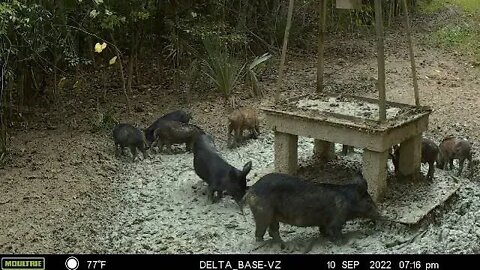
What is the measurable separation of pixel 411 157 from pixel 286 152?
111 cm

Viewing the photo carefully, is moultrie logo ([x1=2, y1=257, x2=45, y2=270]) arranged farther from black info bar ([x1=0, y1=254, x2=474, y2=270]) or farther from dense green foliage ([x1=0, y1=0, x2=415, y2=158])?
dense green foliage ([x1=0, y1=0, x2=415, y2=158])

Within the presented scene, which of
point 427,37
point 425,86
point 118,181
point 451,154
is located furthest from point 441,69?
point 118,181

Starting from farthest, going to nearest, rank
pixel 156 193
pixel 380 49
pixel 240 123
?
1. pixel 240 123
2. pixel 156 193
3. pixel 380 49

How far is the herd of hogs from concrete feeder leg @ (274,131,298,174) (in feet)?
1.40

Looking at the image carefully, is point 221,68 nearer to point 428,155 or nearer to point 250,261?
point 428,155

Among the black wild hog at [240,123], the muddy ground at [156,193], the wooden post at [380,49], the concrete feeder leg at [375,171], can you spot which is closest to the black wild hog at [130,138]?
the muddy ground at [156,193]

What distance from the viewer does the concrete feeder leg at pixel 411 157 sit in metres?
5.89

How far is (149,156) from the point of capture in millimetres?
7180

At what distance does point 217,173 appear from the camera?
19.4 ft

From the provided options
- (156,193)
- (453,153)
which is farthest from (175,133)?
(453,153)

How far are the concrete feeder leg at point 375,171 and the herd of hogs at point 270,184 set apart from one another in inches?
13.6

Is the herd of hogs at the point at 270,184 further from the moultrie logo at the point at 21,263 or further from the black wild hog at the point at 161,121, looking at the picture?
the moultrie logo at the point at 21,263

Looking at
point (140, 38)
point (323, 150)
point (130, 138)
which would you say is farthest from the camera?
point (140, 38)

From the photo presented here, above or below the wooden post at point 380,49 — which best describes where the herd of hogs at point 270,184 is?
below
